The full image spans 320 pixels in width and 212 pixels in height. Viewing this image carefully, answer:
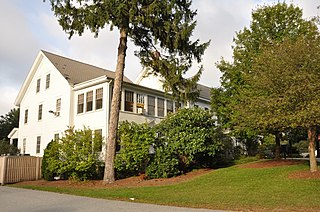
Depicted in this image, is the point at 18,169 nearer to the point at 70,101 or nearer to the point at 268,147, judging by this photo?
the point at 70,101

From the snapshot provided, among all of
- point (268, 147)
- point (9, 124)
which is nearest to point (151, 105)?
point (268, 147)

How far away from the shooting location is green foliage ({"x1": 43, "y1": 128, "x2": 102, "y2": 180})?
1839 cm

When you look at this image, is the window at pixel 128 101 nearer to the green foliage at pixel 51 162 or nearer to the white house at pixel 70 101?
the white house at pixel 70 101

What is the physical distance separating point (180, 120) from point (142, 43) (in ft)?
17.6

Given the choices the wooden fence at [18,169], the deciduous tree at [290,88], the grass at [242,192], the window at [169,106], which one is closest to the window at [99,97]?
the wooden fence at [18,169]

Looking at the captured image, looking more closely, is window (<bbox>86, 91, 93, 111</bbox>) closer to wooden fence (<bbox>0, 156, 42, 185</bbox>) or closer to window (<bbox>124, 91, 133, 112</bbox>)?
window (<bbox>124, 91, 133, 112</bbox>)

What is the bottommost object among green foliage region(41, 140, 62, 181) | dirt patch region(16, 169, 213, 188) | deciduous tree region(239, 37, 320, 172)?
dirt patch region(16, 169, 213, 188)

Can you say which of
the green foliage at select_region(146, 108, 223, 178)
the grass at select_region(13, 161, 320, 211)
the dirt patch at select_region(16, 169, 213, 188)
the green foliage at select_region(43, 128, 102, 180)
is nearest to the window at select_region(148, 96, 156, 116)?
the green foliage at select_region(43, 128, 102, 180)

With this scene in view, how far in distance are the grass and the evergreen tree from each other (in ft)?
17.5

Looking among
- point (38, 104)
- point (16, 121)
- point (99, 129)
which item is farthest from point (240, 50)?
point (16, 121)

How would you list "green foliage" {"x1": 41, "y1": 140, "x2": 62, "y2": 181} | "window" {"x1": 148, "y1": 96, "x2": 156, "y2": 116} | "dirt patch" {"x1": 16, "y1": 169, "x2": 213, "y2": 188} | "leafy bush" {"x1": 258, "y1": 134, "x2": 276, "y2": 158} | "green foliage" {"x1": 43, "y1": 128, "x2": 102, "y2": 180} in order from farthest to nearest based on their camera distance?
"leafy bush" {"x1": 258, "y1": 134, "x2": 276, "y2": 158} → "window" {"x1": 148, "y1": 96, "x2": 156, "y2": 116} → "green foliage" {"x1": 41, "y1": 140, "x2": 62, "y2": 181} → "green foliage" {"x1": 43, "y1": 128, "x2": 102, "y2": 180} → "dirt patch" {"x1": 16, "y1": 169, "x2": 213, "y2": 188}

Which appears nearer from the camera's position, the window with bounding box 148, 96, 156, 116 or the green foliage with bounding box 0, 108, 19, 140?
the window with bounding box 148, 96, 156, 116

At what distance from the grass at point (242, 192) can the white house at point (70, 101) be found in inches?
325

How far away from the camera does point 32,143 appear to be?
2747 centimetres
